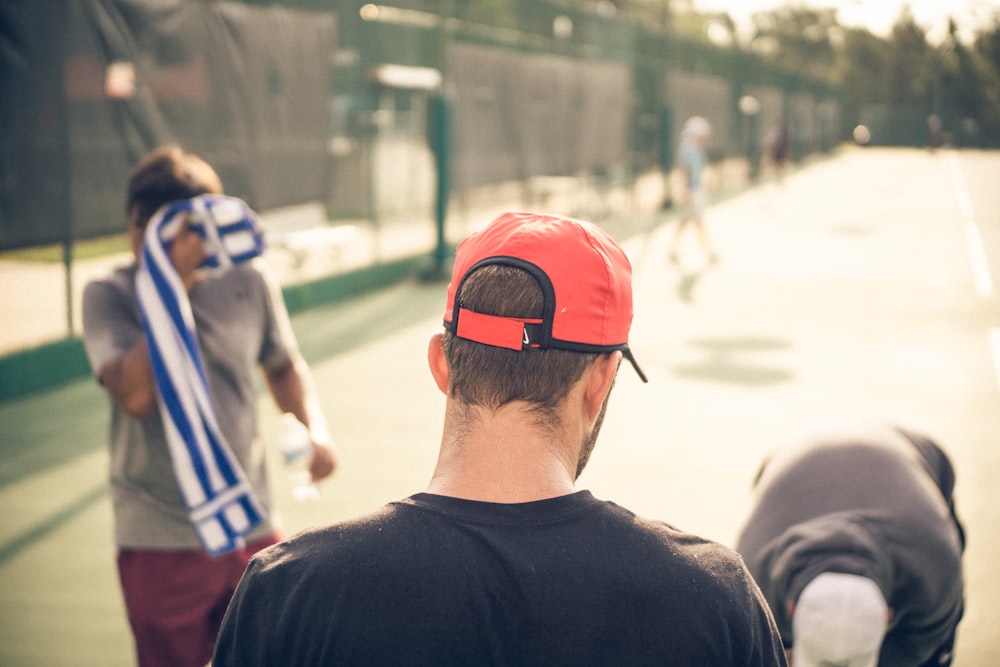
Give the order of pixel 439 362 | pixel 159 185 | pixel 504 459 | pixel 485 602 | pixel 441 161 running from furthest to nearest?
pixel 441 161, pixel 159 185, pixel 439 362, pixel 504 459, pixel 485 602

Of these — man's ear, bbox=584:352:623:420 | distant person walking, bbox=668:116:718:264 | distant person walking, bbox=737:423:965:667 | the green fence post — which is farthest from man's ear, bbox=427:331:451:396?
distant person walking, bbox=668:116:718:264

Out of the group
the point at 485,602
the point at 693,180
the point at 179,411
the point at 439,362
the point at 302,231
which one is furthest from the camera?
the point at 693,180

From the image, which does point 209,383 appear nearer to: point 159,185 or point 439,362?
point 159,185

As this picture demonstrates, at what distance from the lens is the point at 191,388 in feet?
10.2

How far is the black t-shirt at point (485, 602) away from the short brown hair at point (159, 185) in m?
2.06

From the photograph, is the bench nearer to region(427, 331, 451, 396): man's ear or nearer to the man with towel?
the man with towel

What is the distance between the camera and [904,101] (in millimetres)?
84312

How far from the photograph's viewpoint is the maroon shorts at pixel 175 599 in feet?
10.1

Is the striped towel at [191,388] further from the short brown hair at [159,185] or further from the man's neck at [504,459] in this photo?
the man's neck at [504,459]

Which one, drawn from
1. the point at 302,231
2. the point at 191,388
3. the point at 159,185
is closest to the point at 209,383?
the point at 191,388

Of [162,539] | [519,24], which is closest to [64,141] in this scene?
[162,539]

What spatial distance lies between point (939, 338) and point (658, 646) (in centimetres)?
Result: 1053

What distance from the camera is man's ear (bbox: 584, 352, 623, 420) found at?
1.59 m

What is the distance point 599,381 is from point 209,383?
1966 millimetres
